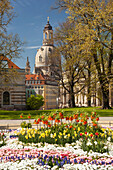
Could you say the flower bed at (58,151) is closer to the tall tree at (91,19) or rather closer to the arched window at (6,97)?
the tall tree at (91,19)

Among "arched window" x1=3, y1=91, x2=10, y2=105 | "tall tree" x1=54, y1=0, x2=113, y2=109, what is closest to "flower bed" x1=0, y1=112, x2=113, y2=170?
"tall tree" x1=54, y1=0, x2=113, y2=109

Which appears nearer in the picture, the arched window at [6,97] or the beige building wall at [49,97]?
the arched window at [6,97]

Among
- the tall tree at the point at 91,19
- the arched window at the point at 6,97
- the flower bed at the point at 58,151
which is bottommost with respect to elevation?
the flower bed at the point at 58,151

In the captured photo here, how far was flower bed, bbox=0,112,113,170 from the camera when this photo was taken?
8.30 m

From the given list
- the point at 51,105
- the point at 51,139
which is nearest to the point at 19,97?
the point at 51,139

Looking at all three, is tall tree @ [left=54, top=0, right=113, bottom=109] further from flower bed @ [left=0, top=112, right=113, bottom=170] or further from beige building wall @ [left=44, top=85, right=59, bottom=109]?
beige building wall @ [left=44, top=85, right=59, bottom=109]

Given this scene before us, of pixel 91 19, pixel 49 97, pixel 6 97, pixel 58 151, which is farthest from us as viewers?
pixel 49 97

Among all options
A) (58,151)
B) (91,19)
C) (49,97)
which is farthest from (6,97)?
(49,97)

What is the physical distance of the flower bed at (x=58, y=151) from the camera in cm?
830

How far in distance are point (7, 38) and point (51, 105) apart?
128048mm

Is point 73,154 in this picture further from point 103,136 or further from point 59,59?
point 59,59

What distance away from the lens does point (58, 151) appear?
10.0 metres

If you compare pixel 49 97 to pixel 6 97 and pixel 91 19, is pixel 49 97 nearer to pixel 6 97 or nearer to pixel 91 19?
pixel 6 97

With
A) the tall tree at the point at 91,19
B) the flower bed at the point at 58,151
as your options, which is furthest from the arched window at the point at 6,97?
the flower bed at the point at 58,151
